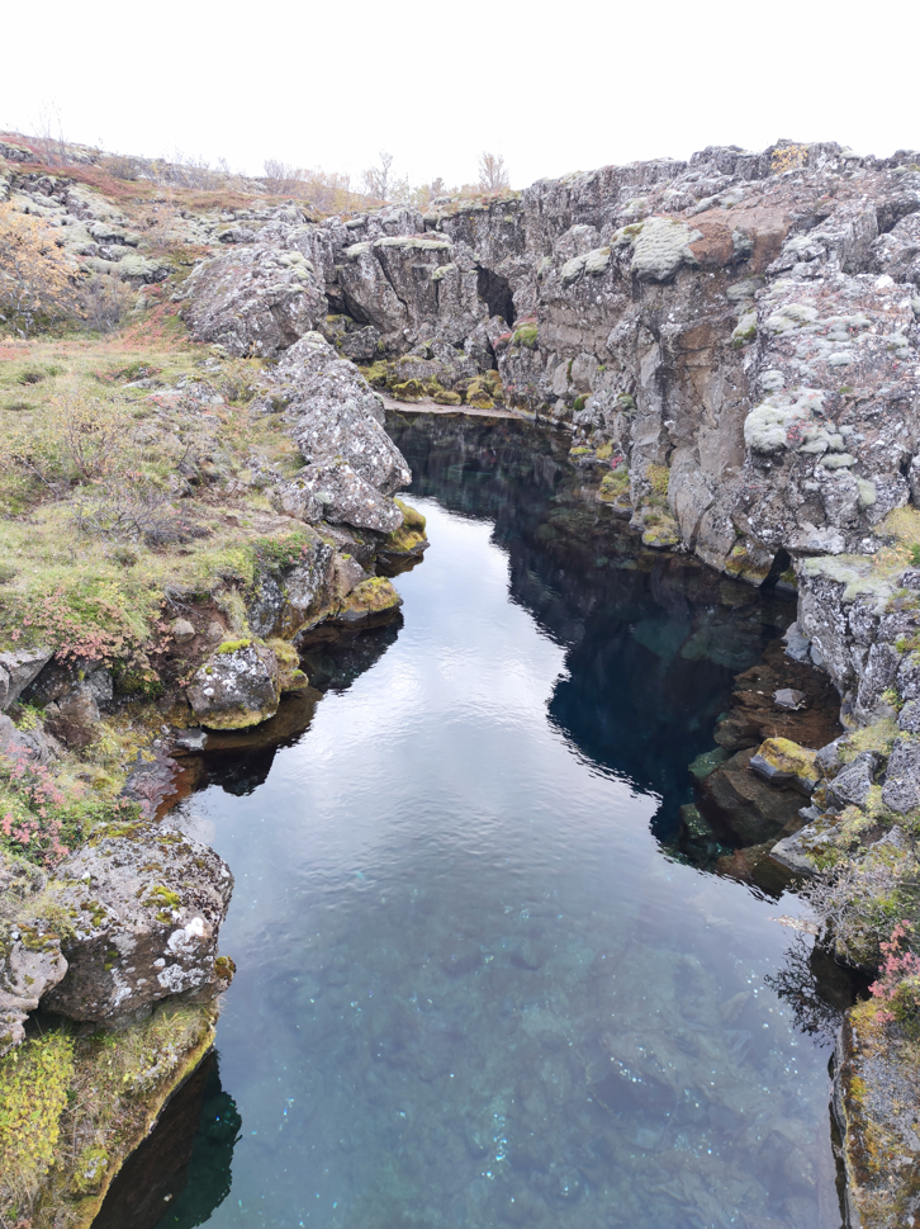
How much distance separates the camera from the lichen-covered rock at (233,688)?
68.8 ft

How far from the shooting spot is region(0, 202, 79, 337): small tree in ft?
133

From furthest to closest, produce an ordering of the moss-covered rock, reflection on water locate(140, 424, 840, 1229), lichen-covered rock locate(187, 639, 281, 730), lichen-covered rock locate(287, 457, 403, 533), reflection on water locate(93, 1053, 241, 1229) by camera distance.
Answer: the moss-covered rock, lichen-covered rock locate(287, 457, 403, 533), lichen-covered rock locate(187, 639, 281, 730), reflection on water locate(140, 424, 840, 1229), reflection on water locate(93, 1053, 241, 1229)

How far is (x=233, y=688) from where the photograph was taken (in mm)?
21375

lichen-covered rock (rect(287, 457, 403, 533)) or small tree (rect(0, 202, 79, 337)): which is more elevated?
small tree (rect(0, 202, 79, 337))

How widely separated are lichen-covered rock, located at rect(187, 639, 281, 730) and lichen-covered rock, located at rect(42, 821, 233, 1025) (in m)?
7.90

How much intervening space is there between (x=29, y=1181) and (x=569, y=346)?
69.8 metres

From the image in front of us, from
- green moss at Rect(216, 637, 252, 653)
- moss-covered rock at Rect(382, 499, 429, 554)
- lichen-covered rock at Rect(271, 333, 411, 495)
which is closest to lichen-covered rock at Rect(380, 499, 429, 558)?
moss-covered rock at Rect(382, 499, 429, 554)

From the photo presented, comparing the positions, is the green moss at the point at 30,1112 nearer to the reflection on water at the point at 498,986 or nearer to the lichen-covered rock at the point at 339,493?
the reflection on water at the point at 498,986

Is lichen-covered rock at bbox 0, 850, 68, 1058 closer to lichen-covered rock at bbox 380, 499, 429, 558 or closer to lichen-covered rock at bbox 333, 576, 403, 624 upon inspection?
lichen-covered rock at bbox 333, 576, 403, 624

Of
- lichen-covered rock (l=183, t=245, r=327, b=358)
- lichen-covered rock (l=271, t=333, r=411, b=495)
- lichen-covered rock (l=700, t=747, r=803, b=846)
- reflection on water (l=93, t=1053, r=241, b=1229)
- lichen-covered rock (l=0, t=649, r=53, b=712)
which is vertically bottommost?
reflection on water (l=93, t=1053, r=241, b=1229)

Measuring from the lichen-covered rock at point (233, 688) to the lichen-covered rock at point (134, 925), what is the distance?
7898 millimetres

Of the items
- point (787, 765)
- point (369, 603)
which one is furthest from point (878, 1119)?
point (369, 603)

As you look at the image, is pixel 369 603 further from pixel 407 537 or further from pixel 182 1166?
pixel 182 1166

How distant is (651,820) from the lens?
19641 millimetres
